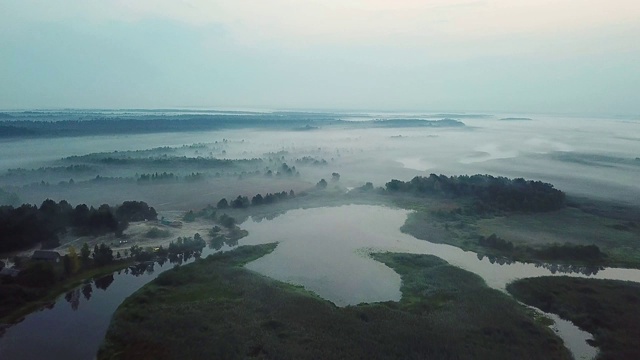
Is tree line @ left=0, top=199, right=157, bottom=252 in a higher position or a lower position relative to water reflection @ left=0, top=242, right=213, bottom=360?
higher

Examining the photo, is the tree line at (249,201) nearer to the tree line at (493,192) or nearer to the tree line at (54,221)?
the tree line at (54,221)

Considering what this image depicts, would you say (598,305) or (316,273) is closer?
(598,305)

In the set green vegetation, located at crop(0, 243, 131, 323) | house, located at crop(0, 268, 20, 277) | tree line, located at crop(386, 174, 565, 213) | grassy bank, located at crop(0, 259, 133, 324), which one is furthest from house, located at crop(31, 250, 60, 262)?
tree line, located at crop(386, 174, 565, 213)

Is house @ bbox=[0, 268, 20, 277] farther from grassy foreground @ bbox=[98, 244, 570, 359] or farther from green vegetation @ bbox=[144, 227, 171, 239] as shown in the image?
green vegetation @ bbox=[144, 227, 171, 239]

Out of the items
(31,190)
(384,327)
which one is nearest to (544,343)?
(384,327)

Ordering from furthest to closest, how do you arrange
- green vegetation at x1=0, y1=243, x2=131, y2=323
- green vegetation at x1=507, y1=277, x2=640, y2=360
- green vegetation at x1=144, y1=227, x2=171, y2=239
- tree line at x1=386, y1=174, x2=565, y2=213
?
1. tree line at x1=386, y1=174, x2=565, y2=213
2. green vegetation at x1=144, y1=227, x2=171, y2=239
3. green vegetation at x1=0, y1=243, x2=131, y2=323
4. green vegetation at x1=507, y1=277, x2=640, y2=360

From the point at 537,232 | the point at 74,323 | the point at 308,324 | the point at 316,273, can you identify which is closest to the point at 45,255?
the point at 74,323

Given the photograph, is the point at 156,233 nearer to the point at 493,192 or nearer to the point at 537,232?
the point at 537,232
